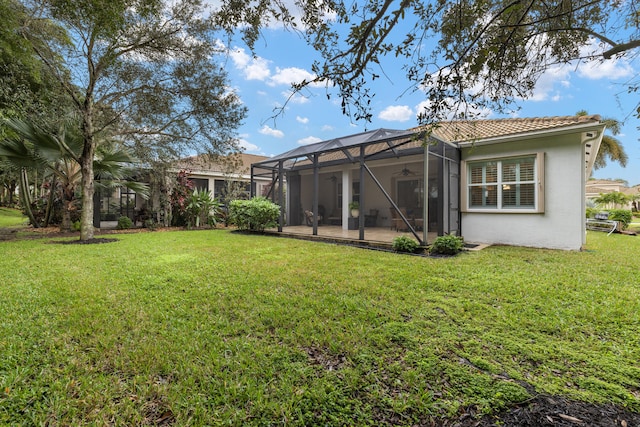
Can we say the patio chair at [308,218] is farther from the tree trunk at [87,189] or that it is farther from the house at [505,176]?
the tree trunk at [87,189]

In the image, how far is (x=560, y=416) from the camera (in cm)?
191

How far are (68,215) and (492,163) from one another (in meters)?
15.6

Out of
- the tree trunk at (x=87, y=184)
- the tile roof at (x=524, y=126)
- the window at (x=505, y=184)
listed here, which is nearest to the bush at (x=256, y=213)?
the tree trunk at (x=87, y=184)

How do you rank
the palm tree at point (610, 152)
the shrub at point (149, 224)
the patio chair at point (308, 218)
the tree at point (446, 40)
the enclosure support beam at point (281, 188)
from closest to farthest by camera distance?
1. the tree at point (446, 40)
2. the enclosure support beam at point (281, 188)
3. the shrub at point (149, 224)
4. the patio chair at point (308, 218)
5. the palm tree at point (610, 152)

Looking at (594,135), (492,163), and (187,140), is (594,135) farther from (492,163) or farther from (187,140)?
(187,140)

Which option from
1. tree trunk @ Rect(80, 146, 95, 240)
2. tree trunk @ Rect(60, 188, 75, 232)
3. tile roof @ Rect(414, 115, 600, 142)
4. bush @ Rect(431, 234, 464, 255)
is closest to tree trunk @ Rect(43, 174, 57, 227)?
tree trunk @ Rect(60, 188, 75, 232)

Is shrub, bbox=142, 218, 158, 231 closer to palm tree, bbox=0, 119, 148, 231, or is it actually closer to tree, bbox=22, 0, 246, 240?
palm tree, bbox=0, 119, 148, 231

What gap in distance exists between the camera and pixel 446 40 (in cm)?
351

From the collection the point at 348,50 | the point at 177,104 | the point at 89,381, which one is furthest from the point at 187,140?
the point at 89,381

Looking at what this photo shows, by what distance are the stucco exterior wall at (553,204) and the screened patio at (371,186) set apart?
1.38 metres

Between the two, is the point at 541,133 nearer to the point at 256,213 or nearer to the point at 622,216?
the point at 256,213

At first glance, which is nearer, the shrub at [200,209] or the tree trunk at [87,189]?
the tree trunk at [87,189]

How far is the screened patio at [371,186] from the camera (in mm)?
8359

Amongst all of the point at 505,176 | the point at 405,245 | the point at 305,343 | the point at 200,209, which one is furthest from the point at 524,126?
the point at 200,209
